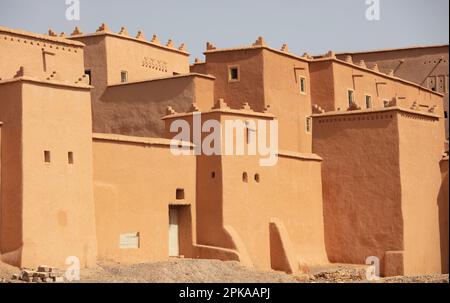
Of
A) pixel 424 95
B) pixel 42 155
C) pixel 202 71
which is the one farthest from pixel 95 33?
pixel 424 95

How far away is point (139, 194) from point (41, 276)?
18.3ft

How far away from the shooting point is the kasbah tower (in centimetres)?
3098

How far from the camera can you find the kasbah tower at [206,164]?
3098cm

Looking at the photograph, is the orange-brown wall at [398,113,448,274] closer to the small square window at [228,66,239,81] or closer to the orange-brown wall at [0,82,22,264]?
the small square window at [228,66,239,81]

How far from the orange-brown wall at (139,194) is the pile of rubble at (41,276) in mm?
3226

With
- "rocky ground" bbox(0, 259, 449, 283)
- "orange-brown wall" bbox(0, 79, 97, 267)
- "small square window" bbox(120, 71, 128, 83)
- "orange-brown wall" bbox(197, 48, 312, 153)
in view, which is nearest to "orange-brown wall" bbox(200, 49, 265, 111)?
"orange-brown wall" bbox(197, 48, 312, 153)

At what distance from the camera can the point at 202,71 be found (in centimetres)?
4400

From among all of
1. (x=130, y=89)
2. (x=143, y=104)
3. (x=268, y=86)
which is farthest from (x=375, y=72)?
(x=130, y=89)

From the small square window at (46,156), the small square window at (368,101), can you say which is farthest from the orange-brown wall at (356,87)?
the small square window at (46,156)

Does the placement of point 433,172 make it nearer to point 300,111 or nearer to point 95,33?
point 300,111

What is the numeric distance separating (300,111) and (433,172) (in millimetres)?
5272

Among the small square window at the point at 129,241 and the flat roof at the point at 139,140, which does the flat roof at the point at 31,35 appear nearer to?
the flat roof at the point at 139,140

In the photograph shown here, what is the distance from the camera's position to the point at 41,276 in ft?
94.9
